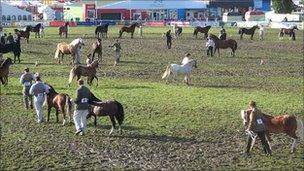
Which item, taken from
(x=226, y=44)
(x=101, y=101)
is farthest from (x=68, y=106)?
(x=226, y=44)

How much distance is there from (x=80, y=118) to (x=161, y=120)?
3.29 metres

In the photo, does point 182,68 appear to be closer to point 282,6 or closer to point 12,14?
point 12,14

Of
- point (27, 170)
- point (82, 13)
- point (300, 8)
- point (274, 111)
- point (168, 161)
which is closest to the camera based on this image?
point (27, 170)

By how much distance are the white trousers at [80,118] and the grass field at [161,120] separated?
31 centimetres

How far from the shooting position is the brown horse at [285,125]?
571 inches

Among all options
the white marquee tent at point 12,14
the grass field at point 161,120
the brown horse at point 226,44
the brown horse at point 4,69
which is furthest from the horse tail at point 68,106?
the white marquee tent at point 12,14

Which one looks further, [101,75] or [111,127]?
[101,75]

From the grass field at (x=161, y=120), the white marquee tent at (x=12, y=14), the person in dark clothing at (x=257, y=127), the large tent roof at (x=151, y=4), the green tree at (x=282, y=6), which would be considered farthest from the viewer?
the large tent roof at (x=151, y=4)

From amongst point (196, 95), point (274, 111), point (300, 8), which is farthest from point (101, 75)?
point (300, 8)

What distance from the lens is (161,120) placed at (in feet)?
60.0

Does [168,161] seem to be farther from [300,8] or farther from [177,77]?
[300,8]

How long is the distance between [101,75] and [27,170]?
1510 cm

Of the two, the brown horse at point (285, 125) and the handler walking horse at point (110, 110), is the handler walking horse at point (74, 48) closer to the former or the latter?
the handler walking horse at point (110, 110)

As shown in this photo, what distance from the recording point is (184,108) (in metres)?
20.1
